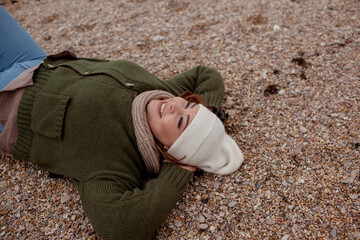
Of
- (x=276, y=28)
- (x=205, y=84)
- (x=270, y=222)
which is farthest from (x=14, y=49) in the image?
(x=276, y=28)

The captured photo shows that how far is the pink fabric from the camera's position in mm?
2945

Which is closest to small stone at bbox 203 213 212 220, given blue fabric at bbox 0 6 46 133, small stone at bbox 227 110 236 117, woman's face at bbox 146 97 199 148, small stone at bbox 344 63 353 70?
woman's face at bbox 146 97 199 148

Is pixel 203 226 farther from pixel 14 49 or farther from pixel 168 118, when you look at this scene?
pixel 14 49

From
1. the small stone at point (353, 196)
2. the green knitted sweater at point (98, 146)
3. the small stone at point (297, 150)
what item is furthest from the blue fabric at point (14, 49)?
the small stone at point (353, 196)

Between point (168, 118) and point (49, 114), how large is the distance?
1.20 metres

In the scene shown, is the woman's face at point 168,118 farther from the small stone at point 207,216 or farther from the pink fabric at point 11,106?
the pink fabric at point 11,106

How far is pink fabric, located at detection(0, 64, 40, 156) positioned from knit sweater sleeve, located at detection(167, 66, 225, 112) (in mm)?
1714

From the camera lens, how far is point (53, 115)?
2742 millimetres

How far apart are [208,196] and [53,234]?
1666 millimetres

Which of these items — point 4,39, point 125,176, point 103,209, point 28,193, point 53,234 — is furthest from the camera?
point 4,39

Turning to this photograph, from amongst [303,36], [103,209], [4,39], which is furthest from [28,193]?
[303,36]

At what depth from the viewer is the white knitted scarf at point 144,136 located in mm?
2750

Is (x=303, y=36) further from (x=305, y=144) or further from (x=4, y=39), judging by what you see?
(x=4, y=39)

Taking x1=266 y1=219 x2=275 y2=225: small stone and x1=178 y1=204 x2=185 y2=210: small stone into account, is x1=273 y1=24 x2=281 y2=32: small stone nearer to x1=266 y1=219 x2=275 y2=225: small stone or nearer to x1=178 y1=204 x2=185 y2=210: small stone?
x1=266 y1=219 x2=275 y2=225: small stone
